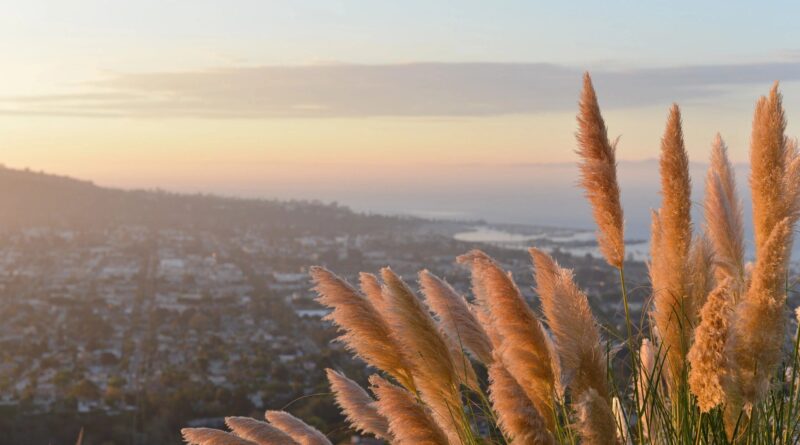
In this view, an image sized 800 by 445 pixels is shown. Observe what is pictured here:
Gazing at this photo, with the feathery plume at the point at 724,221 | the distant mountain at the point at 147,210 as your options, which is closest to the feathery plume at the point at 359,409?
the feathery plume at the point at 724,221

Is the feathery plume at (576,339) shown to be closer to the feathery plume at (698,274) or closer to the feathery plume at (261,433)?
the feathery plume at (698,274)

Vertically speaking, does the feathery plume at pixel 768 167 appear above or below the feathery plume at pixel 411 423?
above

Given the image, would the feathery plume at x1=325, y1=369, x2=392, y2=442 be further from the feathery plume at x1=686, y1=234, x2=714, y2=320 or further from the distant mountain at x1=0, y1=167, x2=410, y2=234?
the distant mountain at x1=0, y1=167, x2=410, y2=234

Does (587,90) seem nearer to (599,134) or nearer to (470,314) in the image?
(599,134)

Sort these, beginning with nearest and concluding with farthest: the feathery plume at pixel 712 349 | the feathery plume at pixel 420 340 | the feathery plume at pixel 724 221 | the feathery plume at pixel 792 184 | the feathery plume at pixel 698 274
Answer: the feathery plume at pixel 712 349, the feathery plume at pixel 792 184, the feathery plume at pixel 420 340, the feathery plume at pixel 698 274, the feathery plume at pixel 724 221

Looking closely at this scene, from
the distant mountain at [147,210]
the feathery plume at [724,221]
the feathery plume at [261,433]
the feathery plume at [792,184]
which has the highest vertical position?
the feathery plume at [792,184]

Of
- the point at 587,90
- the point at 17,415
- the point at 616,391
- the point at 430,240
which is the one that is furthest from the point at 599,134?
the point at 430,240
